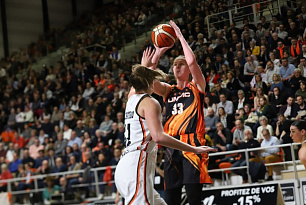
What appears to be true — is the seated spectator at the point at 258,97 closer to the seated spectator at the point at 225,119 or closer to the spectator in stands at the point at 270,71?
the spectator in stands at the point at 270,71

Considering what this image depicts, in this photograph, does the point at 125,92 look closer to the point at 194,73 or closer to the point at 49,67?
the point at 49,67

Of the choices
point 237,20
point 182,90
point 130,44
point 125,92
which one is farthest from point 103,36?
point 182,90

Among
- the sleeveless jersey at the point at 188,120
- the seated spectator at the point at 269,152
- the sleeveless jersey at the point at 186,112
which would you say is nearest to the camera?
the sleeveless jersey at the point at 188,120

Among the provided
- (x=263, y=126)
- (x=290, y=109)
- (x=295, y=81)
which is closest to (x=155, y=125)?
(x=263, y=126)

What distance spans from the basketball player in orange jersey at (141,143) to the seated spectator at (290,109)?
253 inches

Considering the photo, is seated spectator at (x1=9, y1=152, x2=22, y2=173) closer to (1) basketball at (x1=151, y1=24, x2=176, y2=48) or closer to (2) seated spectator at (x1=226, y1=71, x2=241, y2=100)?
(2) seated spectator at (x1=226, y1=71, x2=241, y2=100)

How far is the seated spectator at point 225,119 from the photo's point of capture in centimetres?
1129

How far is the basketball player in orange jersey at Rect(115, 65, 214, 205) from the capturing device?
4262mm

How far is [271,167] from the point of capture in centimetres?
1012

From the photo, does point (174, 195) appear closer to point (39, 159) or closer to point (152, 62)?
point (152, 62)

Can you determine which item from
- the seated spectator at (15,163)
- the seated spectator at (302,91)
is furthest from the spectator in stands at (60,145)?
the seated spectator at (302,91)

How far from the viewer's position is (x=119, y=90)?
1501cm

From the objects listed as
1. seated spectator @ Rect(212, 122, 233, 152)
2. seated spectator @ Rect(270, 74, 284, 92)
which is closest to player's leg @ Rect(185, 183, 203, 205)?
seated spectator @ Rect(212, 122, 233, 152)

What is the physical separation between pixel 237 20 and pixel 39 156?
20.6 ft
